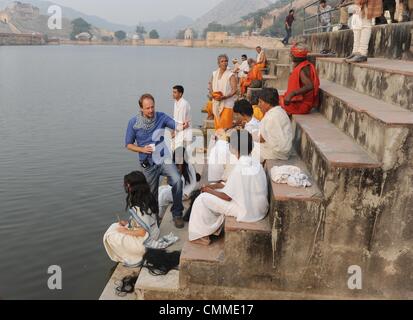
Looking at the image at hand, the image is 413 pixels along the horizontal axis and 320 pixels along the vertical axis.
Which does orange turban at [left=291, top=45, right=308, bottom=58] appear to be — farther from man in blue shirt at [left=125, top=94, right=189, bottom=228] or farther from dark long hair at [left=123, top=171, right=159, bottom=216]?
dark long hair at [left=123, top=171, right=159, bottom=216]

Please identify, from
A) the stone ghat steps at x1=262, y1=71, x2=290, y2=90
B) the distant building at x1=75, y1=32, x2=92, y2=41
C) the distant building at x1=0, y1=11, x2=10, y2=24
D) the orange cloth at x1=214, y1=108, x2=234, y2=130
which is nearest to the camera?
the orange cloth at x1=214, y1=108, x2=234, y2=130

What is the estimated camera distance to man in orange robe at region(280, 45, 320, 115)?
5570 mm

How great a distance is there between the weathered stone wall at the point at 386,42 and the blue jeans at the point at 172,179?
3.92m

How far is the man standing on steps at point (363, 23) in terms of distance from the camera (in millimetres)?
5961

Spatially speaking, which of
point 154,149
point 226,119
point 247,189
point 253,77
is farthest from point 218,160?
point 253,77

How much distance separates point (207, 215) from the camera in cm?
410

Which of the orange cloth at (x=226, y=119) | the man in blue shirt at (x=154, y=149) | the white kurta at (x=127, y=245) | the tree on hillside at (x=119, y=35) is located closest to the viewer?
the white kurta at (x=127, y=245)

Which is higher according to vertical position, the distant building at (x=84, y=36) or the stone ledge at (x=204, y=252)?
the distant building at (x=84, y=36)

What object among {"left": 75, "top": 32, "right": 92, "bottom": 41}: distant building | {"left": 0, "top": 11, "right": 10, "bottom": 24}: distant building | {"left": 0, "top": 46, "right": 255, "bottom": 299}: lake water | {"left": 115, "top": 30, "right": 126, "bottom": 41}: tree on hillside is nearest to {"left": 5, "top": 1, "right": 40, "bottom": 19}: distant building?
{"left": 0, "top": 11, "right": 10, "bottom": 24}: distant building

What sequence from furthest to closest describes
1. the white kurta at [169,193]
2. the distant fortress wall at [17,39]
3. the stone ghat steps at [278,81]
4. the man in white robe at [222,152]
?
the distant fortress wall at [17,39], the stone ghat steps at [278,81], the white kurta at [169,193], the man in white robe at [222,152]

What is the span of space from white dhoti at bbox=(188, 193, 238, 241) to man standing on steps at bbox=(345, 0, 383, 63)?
A: 344cm

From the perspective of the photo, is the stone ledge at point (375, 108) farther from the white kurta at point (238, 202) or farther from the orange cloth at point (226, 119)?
the orange cloth at point (226, 119)

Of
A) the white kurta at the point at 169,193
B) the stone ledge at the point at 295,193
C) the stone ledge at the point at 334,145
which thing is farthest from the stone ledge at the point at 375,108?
the white kurta at the point at 169,193
